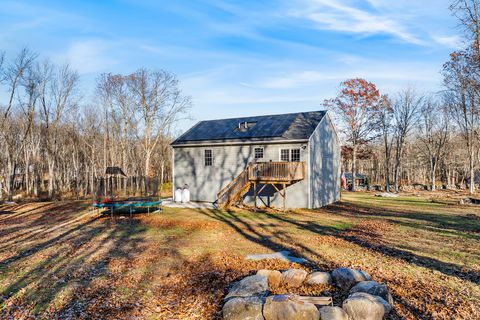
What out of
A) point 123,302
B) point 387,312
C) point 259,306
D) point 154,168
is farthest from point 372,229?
point 154,168

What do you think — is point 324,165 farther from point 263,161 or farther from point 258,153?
point 258,153

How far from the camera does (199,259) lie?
10234 mm

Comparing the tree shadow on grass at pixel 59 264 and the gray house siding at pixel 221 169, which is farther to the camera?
the gray house siding at pixel 221 169

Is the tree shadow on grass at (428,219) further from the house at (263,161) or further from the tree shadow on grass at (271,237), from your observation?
the tree shadow on grass at (271,237)

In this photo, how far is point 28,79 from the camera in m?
29.7

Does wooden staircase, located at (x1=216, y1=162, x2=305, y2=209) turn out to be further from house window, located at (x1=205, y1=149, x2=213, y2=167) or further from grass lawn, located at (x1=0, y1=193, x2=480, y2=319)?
house window, located at (x1=205, y1=149, x2=213, y2=167)

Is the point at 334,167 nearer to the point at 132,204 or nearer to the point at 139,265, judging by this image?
the point at 132,204

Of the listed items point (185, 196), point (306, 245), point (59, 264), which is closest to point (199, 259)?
point (306, 245)

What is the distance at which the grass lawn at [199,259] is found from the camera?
22.3 ft

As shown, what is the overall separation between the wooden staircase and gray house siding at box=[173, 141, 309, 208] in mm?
920

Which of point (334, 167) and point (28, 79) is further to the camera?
point (28, 79)

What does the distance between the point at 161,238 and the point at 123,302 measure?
657 cm

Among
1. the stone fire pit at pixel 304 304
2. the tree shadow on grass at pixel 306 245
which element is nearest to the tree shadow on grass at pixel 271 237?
the tree shadow on grass at pixel 306 245

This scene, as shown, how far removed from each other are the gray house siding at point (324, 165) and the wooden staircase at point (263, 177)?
2.10 metres
